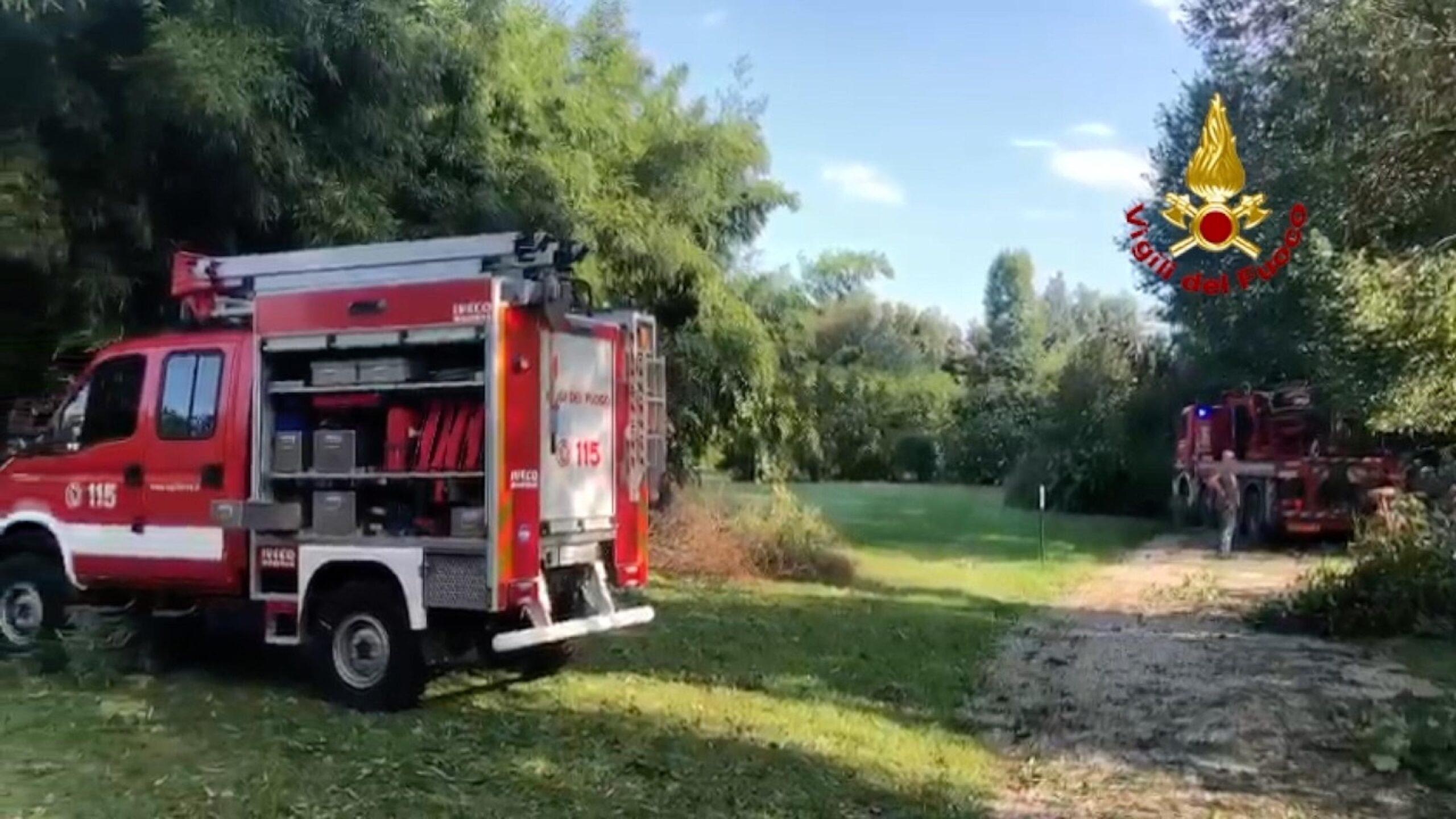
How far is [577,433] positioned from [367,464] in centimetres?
143

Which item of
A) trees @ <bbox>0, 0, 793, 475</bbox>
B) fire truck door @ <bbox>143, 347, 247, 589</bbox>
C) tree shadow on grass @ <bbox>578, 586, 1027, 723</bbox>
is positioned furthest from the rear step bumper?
trees @ <bbox>0, 0, 793, 475</bbox>

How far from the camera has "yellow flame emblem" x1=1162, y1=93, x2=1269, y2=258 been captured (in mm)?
15344

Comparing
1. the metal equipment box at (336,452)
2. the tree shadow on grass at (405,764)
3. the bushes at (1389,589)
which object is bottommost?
the tree shadow on grass at (405,764)

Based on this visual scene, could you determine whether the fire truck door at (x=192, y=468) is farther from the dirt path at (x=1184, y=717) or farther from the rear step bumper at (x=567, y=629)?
the dirt path at (x=1184, y=717)

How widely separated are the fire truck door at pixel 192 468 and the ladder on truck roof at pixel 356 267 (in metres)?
0.47

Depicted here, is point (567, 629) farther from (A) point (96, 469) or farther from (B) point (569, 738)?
(A) point (96, 469)

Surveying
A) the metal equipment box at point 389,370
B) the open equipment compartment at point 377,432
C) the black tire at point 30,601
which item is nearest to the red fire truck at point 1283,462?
the open equipment compartment at point 377,432

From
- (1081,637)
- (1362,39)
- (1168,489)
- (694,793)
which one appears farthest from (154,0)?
(1168,489)

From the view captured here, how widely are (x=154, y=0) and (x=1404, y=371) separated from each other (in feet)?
35.8

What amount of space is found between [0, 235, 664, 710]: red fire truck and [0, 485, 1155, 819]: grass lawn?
0.55 m

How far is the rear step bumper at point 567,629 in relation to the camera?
28.1 ft

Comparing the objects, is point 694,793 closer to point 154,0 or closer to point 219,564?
point 219,564

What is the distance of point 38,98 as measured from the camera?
9.32 meters

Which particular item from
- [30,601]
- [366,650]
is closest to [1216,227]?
[366,650]
